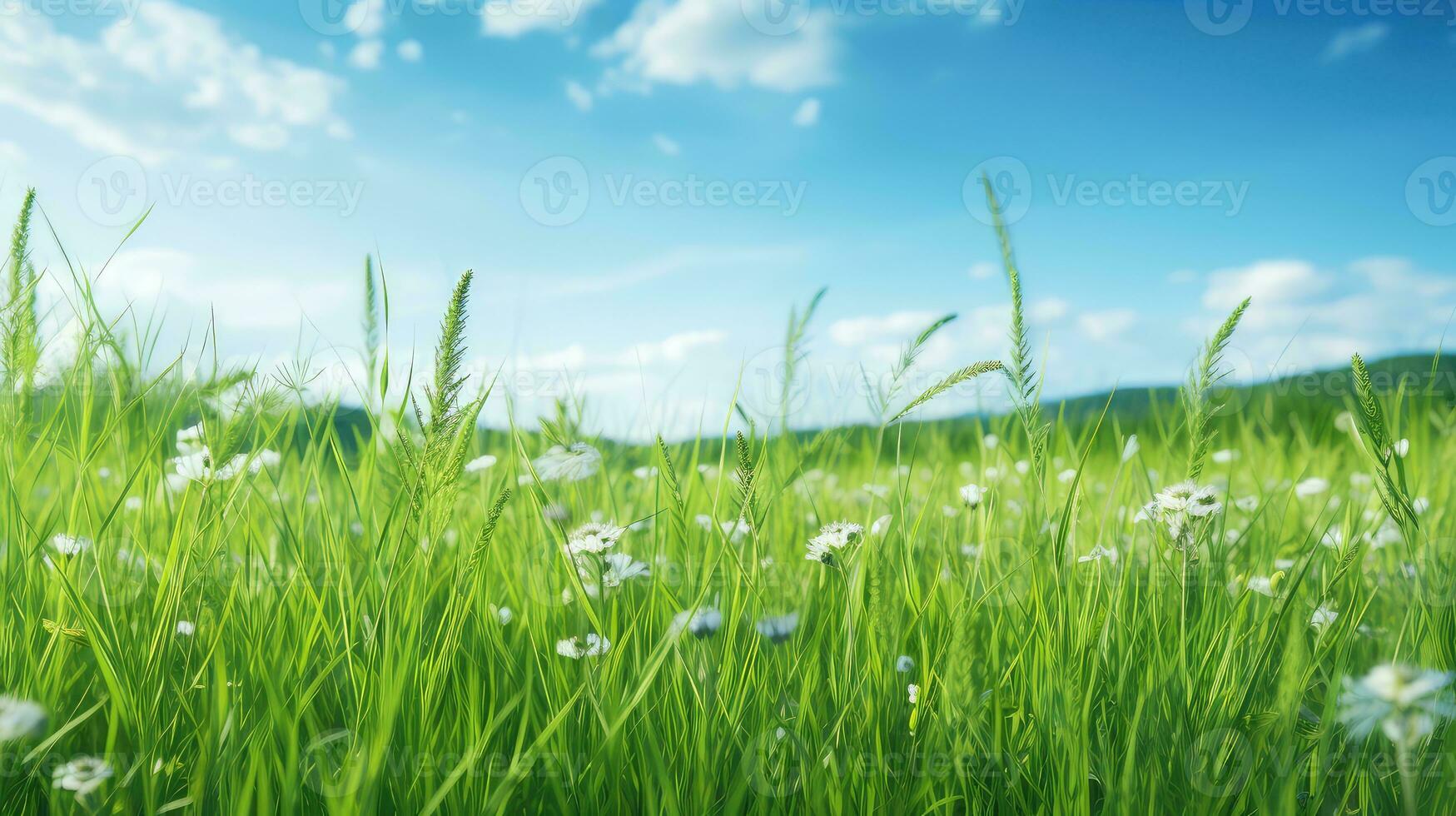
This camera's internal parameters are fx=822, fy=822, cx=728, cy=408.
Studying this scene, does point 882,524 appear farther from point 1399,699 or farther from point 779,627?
point 1399,699

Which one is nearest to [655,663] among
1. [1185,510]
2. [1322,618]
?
[1185,510]

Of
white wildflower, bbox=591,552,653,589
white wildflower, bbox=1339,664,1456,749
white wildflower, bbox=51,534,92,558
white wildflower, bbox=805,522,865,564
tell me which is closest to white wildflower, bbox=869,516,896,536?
white wildflower, bbox=805,522,865,564

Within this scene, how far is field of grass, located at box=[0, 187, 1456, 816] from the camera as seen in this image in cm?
120

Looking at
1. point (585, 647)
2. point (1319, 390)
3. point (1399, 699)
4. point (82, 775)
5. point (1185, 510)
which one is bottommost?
point (82, 775)

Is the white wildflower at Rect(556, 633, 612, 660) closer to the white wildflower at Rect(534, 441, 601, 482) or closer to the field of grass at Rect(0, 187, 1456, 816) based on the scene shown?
the field of grass at Rect(0, 187, 1456, 816)

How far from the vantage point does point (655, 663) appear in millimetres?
1228

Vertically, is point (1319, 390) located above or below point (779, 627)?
above

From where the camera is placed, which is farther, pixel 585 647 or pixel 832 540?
pixel 832 540

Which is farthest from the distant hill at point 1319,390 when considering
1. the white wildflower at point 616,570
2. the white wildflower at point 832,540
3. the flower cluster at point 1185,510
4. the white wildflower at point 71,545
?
the white wildflower at point 71,545

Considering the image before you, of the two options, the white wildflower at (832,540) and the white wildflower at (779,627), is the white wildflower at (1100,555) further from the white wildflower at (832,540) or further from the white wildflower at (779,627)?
the white wildflower at (779,627)

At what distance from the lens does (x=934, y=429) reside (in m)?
3.74

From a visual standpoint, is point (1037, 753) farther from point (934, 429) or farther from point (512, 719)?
point (934, 429)

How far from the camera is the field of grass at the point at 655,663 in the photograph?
1.20 m

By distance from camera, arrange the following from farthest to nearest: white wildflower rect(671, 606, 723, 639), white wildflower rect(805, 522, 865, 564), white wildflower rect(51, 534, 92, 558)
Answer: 1. white wildflower rect(51, 534, 92, 558)
2. white wildflower rect(805, 522, 865, 564)
3. white wildflower rect(671, 606, 723, 639)
